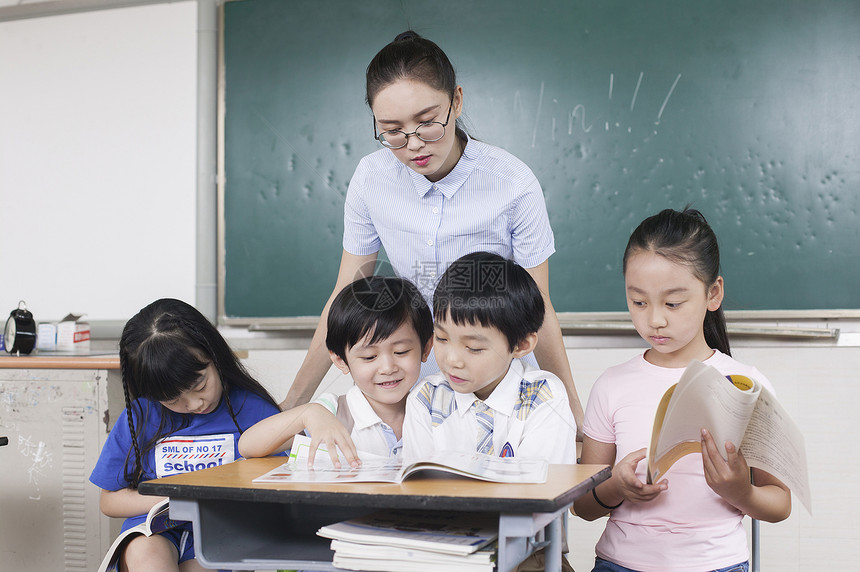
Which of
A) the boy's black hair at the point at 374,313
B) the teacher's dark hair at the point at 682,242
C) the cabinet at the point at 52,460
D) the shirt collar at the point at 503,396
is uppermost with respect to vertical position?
the teacher's dark hair at the point at 682,242

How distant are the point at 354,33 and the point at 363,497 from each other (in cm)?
233

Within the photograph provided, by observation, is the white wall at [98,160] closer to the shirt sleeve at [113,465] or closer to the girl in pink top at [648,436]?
the shirt sleeve at [113,465]

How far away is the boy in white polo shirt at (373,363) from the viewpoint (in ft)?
4.72

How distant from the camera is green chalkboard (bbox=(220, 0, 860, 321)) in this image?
2.46m

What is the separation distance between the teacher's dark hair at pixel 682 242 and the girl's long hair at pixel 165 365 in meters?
0.94

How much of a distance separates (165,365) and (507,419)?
757mm

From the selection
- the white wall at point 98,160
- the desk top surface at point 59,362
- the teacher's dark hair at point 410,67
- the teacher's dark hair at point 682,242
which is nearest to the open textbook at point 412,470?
the teacher's dark hair at point 682,242

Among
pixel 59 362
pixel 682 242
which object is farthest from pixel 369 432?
pixel 59 362

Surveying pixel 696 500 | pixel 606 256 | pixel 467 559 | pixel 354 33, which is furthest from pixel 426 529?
pixel 354 33

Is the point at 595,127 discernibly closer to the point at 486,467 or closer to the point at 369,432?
the point at 369,432

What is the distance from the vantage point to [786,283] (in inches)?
98.2

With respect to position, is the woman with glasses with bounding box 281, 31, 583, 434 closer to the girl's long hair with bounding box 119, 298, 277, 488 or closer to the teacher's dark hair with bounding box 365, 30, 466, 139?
the teacher's dark hair with bounding box 365, 30, 466, 139

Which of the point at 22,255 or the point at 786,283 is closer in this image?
the point at 786,283

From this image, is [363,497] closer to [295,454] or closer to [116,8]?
[295,454]
